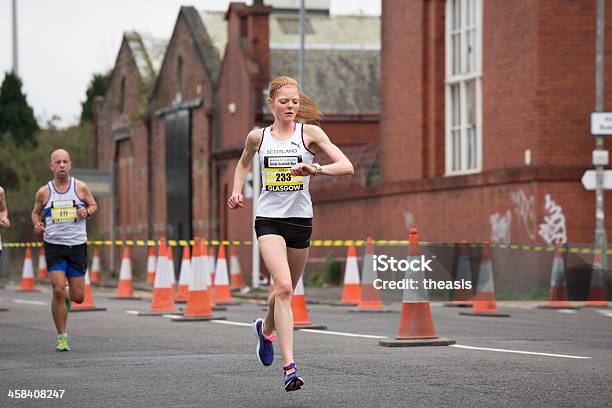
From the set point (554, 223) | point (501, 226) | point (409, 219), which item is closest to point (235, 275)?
point (409, 219)

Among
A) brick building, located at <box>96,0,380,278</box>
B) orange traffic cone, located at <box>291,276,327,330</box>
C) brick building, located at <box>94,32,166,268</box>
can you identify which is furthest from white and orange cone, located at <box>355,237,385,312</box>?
brick building, located at <box>94,32,166,268</box>

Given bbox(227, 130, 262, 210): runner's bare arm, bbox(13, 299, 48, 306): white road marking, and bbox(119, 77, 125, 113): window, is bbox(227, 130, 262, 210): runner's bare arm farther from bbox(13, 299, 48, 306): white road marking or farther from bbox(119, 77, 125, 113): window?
bbox(119, 77, 125, 113): window

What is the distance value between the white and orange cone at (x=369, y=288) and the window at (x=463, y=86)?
A: 31.6ft

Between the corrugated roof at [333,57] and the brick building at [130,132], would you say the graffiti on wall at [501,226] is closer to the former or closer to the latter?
the corrugated roof at [333,57]

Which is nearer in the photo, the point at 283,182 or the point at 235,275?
the point at 283,182

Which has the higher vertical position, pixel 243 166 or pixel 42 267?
pixel 243 166

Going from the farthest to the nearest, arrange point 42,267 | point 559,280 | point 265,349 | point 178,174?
1. point 178,174
2. point 42,267
3. point 559,280
4. point 265,349

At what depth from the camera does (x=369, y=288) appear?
64.1ft

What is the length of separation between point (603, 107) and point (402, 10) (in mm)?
7472

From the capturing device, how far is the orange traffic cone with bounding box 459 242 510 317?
1805cm

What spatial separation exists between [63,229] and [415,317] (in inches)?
139

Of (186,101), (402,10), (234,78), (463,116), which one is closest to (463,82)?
(463,116)

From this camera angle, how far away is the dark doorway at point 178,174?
48.5 m

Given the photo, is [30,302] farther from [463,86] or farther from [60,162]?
[60,162]
